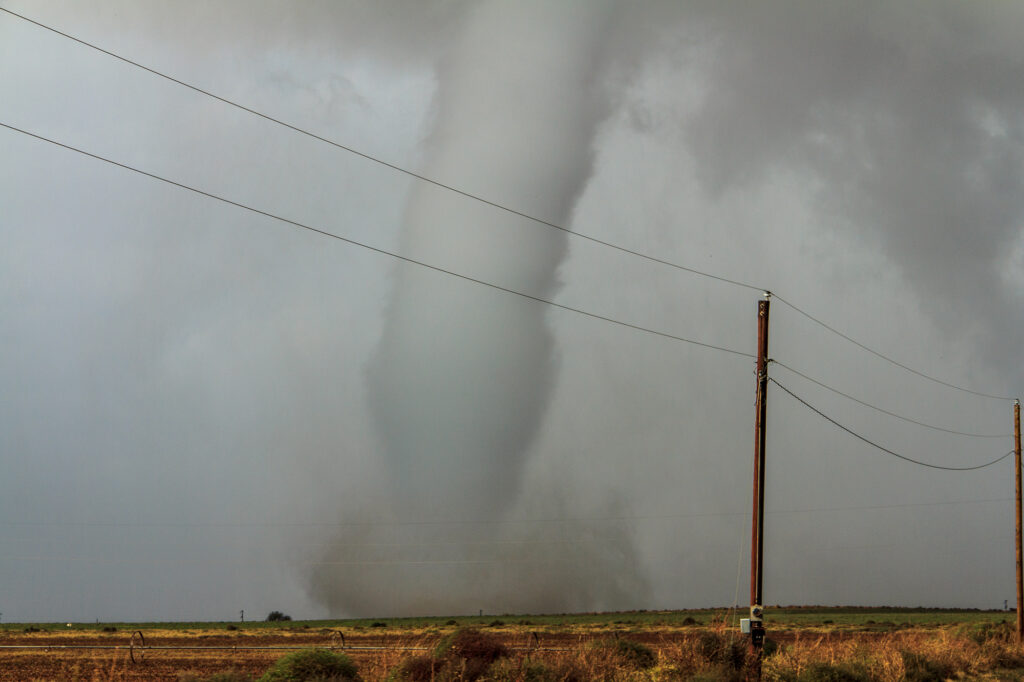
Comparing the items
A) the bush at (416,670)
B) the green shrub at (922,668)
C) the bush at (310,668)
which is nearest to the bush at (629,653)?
the bush at (416,670)

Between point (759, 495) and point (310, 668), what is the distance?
18673 mm

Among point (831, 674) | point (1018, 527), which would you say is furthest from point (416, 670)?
point (1018, 527)

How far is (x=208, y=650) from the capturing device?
6303 centimetres

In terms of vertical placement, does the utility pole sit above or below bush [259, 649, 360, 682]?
above

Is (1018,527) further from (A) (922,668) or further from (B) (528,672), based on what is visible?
(B) (528,672)

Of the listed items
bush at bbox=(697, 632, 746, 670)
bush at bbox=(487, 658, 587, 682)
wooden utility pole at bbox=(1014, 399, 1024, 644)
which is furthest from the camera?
wooden utility pole at bbox=(1014, 399, 1024, 644)

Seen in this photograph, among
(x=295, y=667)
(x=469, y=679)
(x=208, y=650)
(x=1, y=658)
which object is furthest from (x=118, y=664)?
(x=469, y=679)

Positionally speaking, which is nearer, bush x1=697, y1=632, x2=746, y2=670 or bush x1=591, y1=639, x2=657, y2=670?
bush x1=591, y1=639, x2=657, y2=670

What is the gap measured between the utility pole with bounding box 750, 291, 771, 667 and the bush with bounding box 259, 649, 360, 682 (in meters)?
15.2

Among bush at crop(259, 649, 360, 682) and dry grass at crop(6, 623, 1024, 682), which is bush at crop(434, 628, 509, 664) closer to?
dry grass at crop(6, 623, 1024, 682)

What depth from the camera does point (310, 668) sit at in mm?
27797

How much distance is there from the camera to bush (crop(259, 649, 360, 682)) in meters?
27.2

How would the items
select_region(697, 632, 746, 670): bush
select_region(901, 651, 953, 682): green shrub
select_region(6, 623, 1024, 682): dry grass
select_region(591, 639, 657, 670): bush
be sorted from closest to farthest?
1. select_region(6, 623, 1024, 682): dry grass
2. select_region(591, 639, 657, 670): bush
3. select_region(697, 632, 746, 670): bush
4. select_region(901, 651, 953, 682): green shrub

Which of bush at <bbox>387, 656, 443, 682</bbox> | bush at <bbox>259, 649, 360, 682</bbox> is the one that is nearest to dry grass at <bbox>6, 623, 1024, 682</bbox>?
bush at <bbox>387, 656, 443, 682</bbox>
